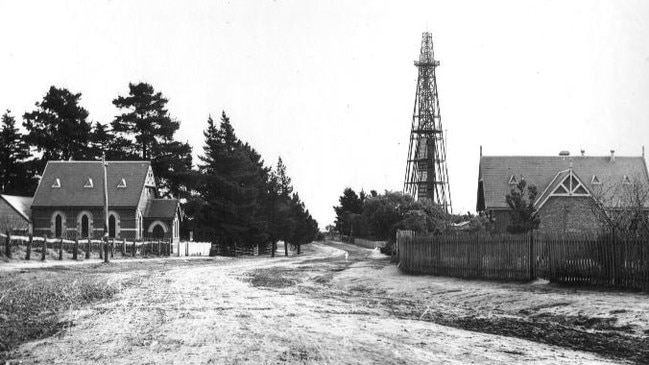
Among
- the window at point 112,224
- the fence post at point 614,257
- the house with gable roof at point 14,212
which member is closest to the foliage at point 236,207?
the window at point 112,224

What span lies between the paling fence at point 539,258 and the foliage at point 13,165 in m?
74.9

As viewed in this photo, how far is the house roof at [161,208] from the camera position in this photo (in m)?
74.8

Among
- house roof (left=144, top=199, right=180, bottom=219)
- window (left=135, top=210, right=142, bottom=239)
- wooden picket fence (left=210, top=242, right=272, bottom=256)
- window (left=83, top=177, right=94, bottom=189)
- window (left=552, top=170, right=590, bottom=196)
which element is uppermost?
window (left=83, top=177, right=94, bottom=189)

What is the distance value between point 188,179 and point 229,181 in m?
22.5

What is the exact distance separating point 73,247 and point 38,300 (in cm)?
2800

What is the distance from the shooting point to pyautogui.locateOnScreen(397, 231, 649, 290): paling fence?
733 inches

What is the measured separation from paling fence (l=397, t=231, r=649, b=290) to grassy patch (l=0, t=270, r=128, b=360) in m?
12.3

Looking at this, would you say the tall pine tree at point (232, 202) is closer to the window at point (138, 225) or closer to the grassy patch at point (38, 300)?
the window at point (138, 225)

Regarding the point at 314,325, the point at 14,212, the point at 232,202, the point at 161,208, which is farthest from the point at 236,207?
the point at 314,325

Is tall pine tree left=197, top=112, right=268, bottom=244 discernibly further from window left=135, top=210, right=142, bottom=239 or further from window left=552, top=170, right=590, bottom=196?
window left=552, top=170, right=590, bottom=196

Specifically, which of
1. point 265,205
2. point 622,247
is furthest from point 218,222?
point 622,247

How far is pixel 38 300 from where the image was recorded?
55.4 ft

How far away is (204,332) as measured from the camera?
452 inches

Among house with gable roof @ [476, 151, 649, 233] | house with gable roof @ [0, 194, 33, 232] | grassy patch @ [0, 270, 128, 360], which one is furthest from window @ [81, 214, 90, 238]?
grassy patch @ [0, 270, 128, 360]
